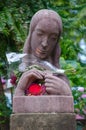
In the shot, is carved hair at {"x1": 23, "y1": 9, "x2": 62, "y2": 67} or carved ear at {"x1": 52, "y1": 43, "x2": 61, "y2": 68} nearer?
carved hair at {"x1": 23, "y1": 9, "x2": 62, "y2": 67}

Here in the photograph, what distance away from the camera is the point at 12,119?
14.8 feet

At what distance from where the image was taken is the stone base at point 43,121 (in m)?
4.41

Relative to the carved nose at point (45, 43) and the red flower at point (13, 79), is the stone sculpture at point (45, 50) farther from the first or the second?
the red flower at point (13, 79)

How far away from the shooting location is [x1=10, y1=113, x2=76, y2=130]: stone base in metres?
4.41

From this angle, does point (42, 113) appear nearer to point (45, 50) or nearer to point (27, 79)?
point (27, 79)

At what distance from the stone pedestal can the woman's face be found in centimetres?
51

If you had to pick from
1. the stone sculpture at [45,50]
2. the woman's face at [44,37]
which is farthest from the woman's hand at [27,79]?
the woman's face at [44,37]

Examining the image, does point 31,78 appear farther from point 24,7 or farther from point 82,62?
point 82,62

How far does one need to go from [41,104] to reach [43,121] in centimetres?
17

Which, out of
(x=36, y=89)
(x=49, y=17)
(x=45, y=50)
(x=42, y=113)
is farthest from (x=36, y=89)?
(x=49, y=17)

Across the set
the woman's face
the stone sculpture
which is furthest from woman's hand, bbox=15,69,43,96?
A: the woman's face

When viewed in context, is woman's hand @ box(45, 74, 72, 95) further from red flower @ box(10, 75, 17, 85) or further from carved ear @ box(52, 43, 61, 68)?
red flower @ box(10, 75, 17, 85)

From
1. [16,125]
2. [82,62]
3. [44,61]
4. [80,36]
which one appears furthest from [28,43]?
[82,62]

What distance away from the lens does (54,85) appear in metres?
4.51
